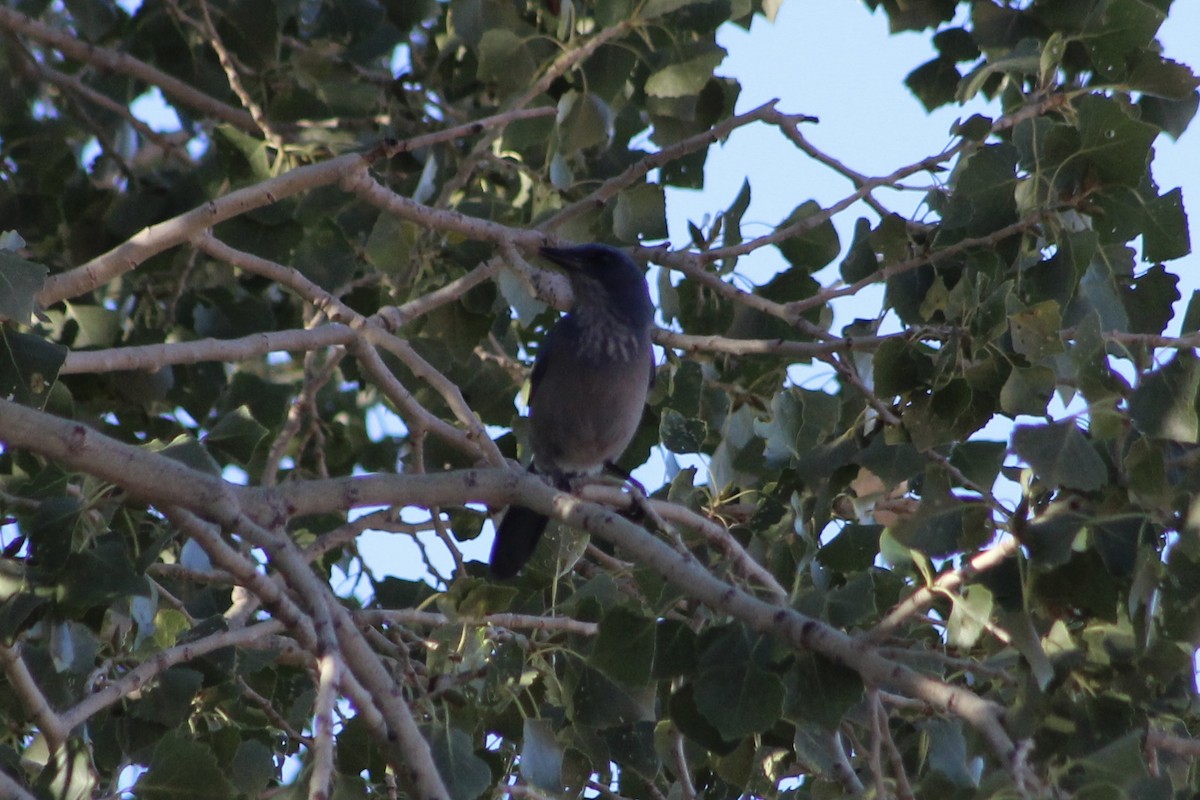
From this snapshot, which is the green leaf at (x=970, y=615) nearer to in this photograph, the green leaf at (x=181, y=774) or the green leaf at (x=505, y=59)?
the green leaf at (x=181, y=774)

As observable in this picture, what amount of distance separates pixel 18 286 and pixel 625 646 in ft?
5.27

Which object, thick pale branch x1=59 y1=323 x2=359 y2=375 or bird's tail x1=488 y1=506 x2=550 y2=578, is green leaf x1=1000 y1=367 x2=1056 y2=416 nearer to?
thick pale branch x1=59 y1=323 x2=359 y2=375

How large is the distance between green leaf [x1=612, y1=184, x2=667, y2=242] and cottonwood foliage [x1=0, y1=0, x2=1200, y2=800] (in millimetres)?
10

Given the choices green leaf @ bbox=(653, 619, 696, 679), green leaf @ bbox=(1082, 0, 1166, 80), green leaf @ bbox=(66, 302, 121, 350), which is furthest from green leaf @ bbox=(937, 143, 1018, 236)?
green leaf @ bbox=(66, 302, 121, 350)

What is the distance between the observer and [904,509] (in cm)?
446

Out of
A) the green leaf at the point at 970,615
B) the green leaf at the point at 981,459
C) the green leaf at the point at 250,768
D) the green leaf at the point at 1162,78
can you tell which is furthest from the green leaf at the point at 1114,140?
the green leaf at the point at 250,768

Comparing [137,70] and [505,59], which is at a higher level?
[137,70]

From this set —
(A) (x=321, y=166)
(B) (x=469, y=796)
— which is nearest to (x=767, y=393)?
(A) (x=321, y=166)

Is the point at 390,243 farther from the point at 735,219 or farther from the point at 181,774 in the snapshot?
the point at 181,774

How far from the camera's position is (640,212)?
14.8 ft

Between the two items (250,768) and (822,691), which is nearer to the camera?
(822,691)

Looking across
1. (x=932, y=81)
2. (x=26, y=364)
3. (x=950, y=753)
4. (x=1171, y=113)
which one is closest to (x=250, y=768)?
(x=26, y=364)

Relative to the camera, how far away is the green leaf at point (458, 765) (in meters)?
2.96

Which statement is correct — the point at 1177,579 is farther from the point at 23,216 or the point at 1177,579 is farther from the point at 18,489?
the point at 23,216
